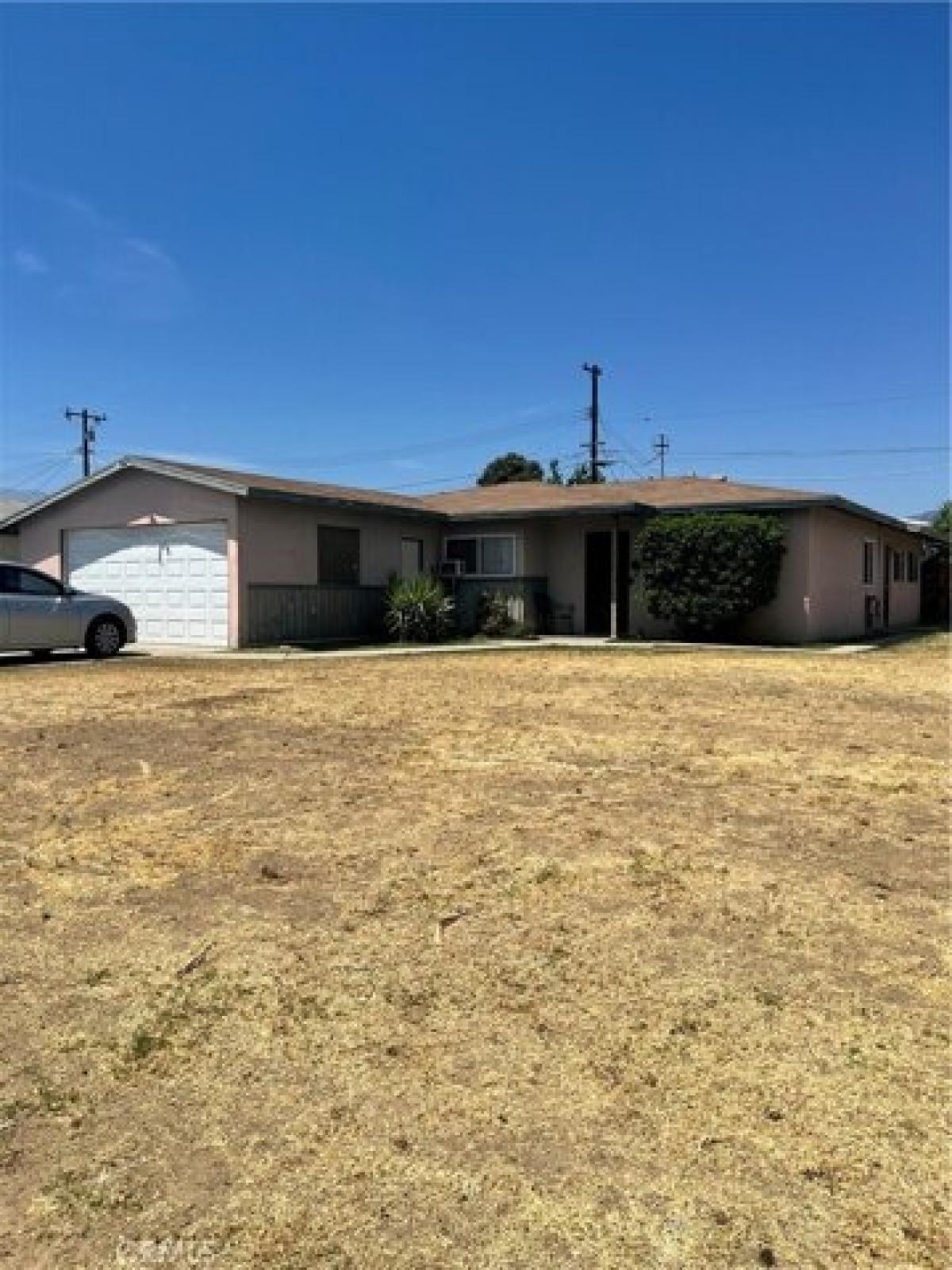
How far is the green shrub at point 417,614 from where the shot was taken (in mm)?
19719

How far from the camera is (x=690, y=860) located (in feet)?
14.9

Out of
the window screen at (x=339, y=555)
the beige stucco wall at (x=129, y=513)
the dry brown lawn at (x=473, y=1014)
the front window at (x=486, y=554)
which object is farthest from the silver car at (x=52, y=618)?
the front window at (x=486, y=554)

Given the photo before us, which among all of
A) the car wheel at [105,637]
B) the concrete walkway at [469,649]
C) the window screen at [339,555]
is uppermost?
the window screen at [339,555]

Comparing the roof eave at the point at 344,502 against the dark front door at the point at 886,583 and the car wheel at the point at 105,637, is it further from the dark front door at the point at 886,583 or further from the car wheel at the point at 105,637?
the dark front door at the point at 886,583

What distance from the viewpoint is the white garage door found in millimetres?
18234

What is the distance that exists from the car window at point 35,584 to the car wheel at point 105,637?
84 cm

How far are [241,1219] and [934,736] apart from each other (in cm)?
712

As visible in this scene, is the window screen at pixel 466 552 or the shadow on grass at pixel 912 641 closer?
the shadow on grass at pixel 912 641

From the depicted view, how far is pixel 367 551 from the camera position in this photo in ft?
68.5

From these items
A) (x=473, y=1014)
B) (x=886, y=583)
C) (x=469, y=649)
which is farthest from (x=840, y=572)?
(x=473, y=1014)

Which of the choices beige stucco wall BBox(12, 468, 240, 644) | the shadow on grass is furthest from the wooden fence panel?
the shadow on grass

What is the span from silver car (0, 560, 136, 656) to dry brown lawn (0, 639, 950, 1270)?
26.2 ft

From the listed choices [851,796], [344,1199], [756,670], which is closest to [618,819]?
[851,796]

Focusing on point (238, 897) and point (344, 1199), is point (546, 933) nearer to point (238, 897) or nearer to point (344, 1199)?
point (238, 897)
